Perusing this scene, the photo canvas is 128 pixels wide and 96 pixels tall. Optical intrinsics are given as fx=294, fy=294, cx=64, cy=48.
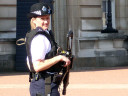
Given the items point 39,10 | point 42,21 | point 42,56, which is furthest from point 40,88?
point 39,10

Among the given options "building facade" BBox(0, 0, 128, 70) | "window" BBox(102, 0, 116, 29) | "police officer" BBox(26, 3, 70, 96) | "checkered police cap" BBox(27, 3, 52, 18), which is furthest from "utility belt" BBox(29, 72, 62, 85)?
"window" BBox(102, 0, 116, 29)

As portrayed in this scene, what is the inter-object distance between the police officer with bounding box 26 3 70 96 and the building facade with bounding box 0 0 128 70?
1300 centimetres

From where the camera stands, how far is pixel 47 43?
2789mm

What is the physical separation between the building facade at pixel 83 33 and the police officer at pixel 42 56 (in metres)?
13.0

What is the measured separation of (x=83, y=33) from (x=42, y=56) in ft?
45.0

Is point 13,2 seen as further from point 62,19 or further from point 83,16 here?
point 83,16

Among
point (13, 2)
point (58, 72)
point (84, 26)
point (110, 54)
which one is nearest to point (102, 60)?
point (110, 54)

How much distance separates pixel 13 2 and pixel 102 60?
19.0ft

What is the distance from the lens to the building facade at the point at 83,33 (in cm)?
1591

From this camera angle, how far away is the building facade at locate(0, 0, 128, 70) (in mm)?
15914

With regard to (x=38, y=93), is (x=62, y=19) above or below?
above

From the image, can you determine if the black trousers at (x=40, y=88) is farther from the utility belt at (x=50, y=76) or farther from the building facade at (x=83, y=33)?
the building facade at (x=83, y=33)

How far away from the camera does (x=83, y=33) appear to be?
644 inches

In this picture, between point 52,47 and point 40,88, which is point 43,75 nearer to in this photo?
point 40,88
